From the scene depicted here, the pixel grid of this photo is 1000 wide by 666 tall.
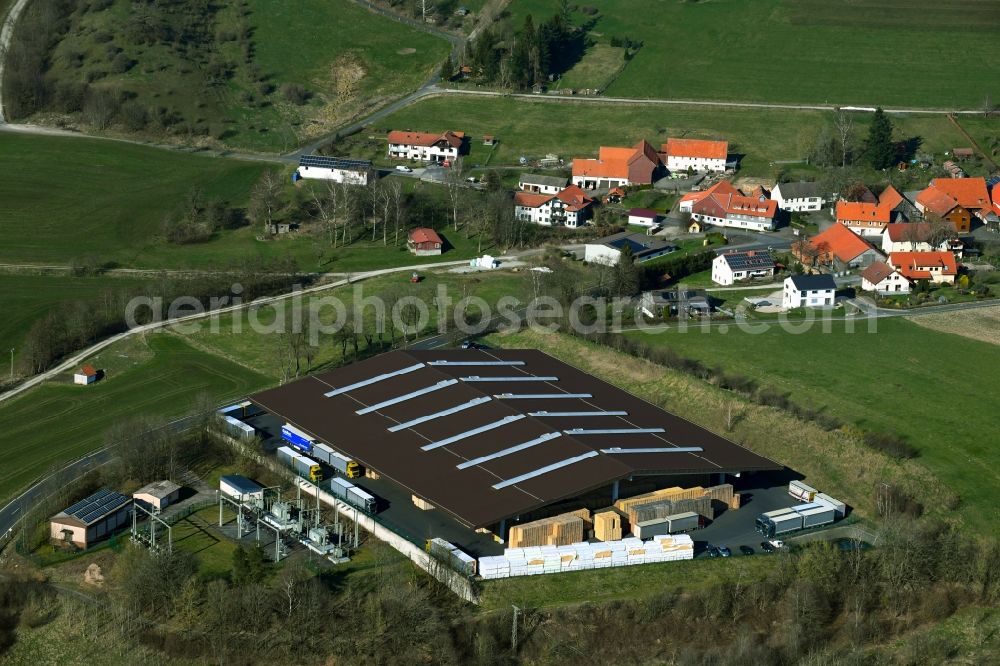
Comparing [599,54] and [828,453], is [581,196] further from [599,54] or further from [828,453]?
[828,453]

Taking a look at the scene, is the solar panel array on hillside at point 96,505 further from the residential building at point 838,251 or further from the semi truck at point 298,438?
the residential building at point 838,251

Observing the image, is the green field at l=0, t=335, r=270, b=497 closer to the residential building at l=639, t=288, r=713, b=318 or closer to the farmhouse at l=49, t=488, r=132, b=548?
the farmhouse at l=49, t=488, r=132, b=548

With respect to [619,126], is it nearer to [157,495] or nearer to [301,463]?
[301,463]

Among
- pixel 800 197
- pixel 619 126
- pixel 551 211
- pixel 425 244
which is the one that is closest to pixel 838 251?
pixel 800 197

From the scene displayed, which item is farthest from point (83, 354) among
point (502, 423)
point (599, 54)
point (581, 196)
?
point (599, 54)

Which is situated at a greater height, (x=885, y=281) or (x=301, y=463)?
(x=885, y=281)

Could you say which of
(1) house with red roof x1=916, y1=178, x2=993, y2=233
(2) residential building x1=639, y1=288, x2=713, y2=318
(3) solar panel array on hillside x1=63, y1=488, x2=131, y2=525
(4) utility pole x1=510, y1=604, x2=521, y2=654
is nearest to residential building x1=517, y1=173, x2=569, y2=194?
(2) residential building x1=639, y1=288, x2=713, y2=318
